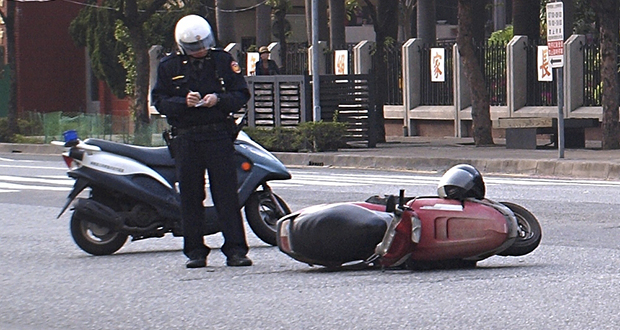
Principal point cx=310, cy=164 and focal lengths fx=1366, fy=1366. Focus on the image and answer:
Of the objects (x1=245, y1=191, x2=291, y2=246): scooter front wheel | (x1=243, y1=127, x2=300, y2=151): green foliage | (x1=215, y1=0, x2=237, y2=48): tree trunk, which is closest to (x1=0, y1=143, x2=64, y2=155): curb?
(x1=243, y1=127, x2=300, y2=151): green foliage

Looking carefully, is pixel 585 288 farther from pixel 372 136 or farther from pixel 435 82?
pixel 435 82

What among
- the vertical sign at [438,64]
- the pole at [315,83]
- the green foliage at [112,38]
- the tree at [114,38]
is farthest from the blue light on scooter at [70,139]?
the green foliage at [112,38]

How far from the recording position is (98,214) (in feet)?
35.6

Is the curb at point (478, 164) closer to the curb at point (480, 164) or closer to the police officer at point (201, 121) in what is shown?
the curb at point (480, 164)

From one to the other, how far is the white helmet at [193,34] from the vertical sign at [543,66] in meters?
20.7

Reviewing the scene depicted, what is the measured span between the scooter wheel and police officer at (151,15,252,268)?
1.90 meters

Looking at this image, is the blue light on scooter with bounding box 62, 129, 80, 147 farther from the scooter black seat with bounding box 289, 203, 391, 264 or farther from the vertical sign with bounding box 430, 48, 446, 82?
the vertical sign with bounding box 430, 48, 446, 82

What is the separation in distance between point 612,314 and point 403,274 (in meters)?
2.01

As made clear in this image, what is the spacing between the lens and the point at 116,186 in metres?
10.9

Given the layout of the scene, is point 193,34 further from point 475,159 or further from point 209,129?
point 475,159

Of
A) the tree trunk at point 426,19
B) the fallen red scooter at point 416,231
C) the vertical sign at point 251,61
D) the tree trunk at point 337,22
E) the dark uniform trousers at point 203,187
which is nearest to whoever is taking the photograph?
the fallen red scooter at point 416,231

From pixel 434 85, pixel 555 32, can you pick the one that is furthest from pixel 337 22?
pixel 555 32

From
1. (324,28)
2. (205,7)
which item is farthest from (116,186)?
(324,28)

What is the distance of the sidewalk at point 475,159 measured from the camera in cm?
2109
